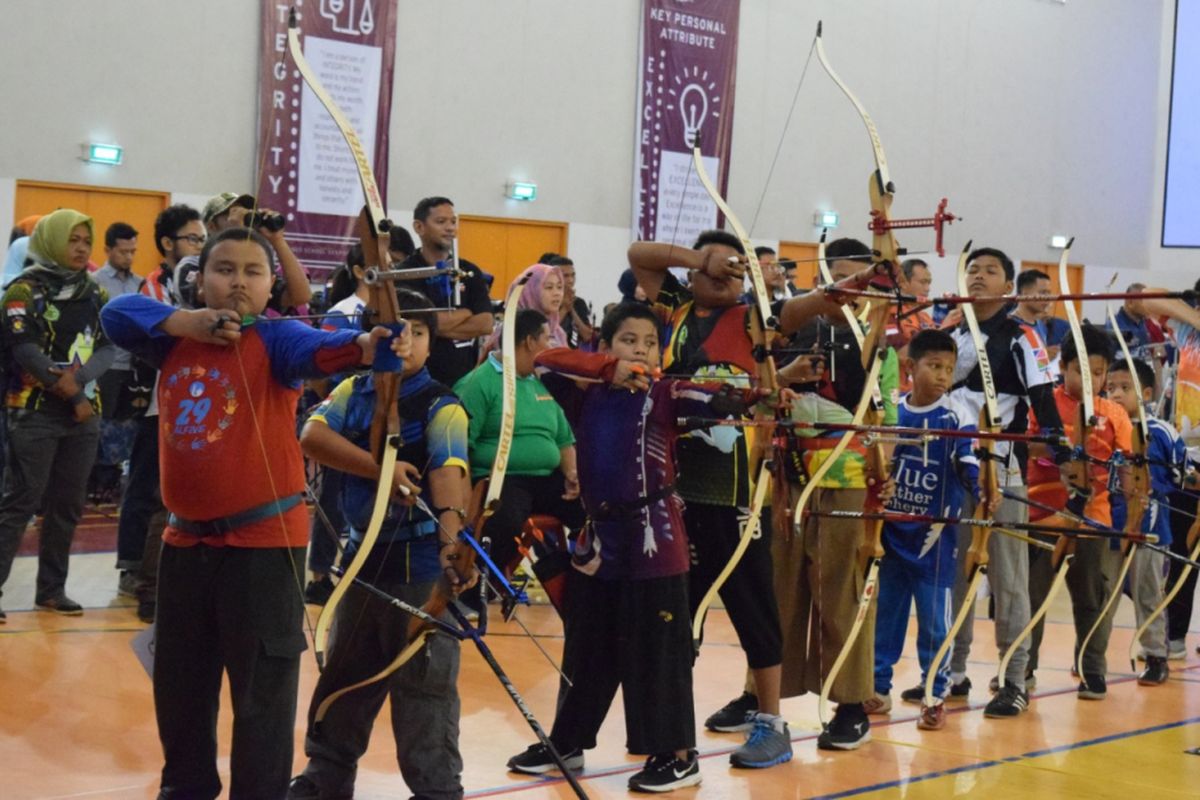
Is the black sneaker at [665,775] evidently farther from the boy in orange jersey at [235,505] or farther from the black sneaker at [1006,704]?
the black sneaker at [1006,704]

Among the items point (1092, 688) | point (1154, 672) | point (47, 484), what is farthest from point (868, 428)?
point (47, 484)

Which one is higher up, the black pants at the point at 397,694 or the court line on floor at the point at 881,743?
the black pants at the point at 397,694

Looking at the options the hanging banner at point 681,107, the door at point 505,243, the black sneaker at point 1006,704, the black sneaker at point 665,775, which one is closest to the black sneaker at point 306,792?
the black sneaker at point 665,775

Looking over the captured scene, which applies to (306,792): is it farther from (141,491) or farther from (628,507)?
(141,491)

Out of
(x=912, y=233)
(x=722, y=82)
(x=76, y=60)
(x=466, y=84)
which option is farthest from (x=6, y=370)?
(x=912, y=233)

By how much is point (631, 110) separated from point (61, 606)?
23.6 feet

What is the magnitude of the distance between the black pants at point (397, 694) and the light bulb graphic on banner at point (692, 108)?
899cm

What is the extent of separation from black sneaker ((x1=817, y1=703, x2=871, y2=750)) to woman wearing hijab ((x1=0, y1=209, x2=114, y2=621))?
2.72 m

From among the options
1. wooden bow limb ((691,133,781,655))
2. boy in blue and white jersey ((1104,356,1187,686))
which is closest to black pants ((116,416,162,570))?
wooden bow limb ((691,133,781,655))

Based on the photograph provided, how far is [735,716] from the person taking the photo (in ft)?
13.9

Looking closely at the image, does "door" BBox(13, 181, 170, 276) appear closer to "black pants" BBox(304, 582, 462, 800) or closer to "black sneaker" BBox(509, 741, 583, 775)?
"black sneaker" BBox(509, 741, 583, 775)

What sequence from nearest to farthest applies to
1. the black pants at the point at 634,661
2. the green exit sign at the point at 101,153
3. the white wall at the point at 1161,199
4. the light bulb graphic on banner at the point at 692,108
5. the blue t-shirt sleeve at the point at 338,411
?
the blue t-shirt sleeve at the point at 338,411
the black pants at the point at 634,661
the green exit sign at the point at 101,153
the light bulb graphic on banner at the point at 692,108
the white wall at the point at 1161,199

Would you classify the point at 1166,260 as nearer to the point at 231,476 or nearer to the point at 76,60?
the point at 76,60

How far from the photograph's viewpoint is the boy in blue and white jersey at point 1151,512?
209 inches
